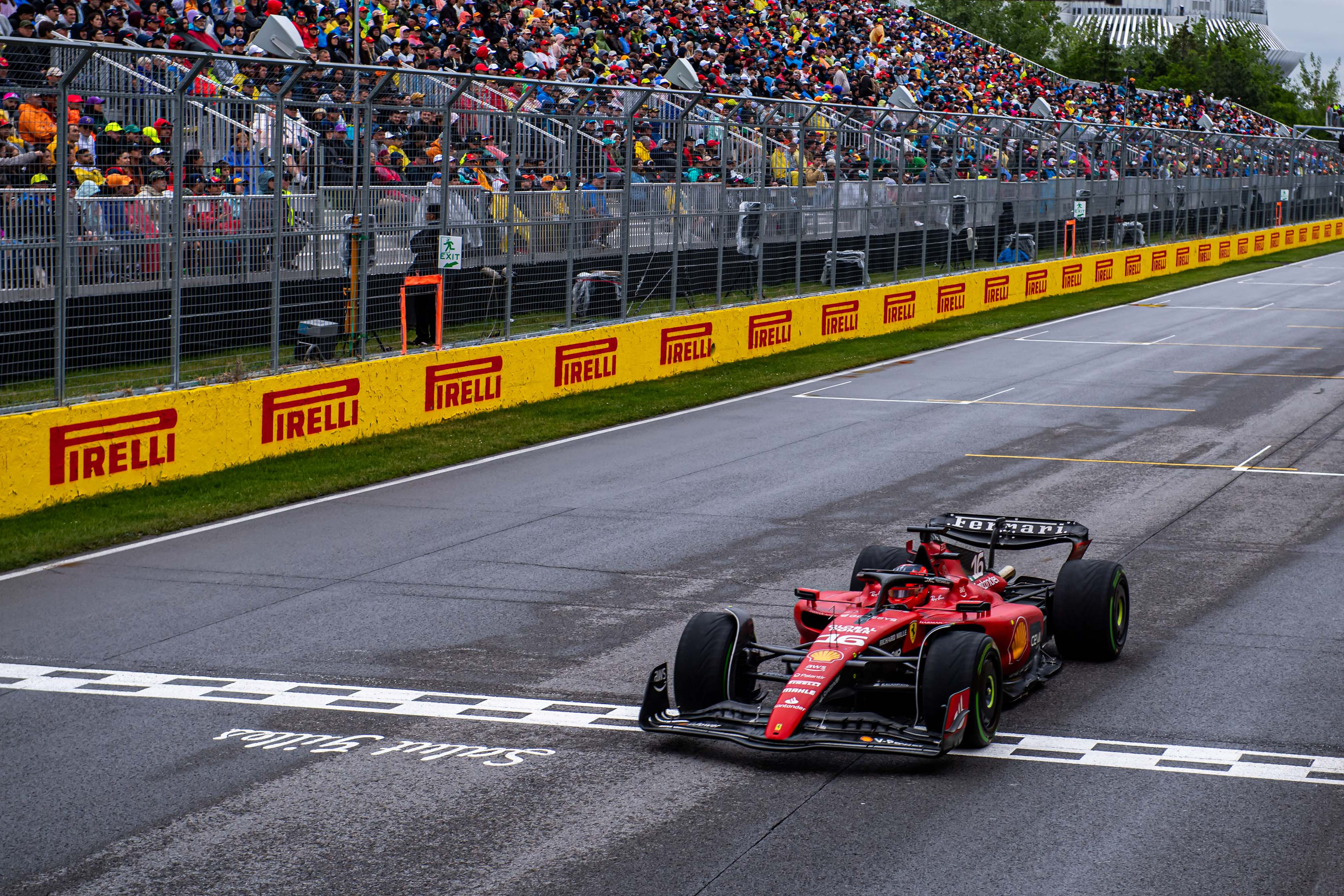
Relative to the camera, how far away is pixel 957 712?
7.00 m

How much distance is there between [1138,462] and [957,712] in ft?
29.8

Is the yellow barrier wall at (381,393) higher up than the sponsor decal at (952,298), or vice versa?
the sponsor decal at (952,298)

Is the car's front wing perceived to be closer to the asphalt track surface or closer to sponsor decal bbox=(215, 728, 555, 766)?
the asphalt track surface

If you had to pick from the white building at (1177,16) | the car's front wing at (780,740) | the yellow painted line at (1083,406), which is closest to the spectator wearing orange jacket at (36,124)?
the car's front wing at (780,740)

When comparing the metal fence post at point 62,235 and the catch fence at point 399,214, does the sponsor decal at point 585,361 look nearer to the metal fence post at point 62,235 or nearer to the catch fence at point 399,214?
the catch fence at point 399,214

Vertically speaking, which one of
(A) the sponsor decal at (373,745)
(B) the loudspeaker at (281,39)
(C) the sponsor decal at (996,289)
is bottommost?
(A) the sponsor decal at (373,745)

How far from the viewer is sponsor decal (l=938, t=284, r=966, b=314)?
29.4m

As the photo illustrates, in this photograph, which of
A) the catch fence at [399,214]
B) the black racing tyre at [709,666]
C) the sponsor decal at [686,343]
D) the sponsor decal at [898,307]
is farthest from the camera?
the sponsor decal at [898,307]

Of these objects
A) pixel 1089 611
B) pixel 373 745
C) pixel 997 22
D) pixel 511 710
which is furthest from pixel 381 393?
pixel 997 22

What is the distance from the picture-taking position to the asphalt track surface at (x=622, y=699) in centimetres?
611

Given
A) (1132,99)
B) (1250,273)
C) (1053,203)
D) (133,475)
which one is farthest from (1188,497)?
(1132,99)

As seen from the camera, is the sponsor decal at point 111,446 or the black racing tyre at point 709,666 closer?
the black racing tyre at point 709,666

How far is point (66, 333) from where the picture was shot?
43.5ft

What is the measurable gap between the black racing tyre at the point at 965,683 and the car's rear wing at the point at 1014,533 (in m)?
1.82
